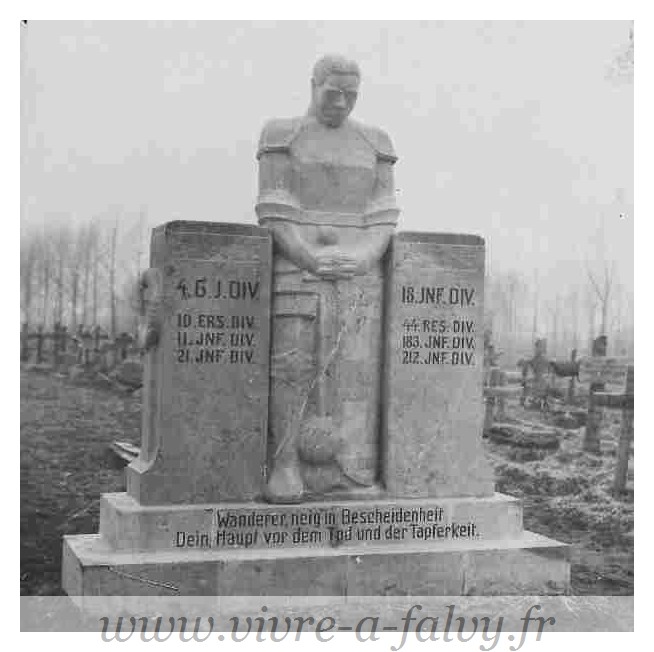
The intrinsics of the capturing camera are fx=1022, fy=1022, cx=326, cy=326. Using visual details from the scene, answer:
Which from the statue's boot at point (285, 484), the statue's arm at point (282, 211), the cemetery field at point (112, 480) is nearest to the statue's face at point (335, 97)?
the statue's arm at point (282, 211)

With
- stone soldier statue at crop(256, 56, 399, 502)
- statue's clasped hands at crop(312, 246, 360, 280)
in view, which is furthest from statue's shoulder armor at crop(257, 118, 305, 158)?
statue's clasped hands at crop(312, 246, 360, 280)

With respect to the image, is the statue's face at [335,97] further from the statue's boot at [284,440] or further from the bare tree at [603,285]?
the bare tree at [603,285]

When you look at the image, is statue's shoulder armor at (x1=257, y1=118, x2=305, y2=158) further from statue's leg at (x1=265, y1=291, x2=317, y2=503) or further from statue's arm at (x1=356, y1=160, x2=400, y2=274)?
statue's leg at (x1=265, y1=291, x2=317, y2=503)

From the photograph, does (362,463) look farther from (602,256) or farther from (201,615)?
(602,256)

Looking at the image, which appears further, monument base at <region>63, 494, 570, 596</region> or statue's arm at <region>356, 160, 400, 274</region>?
statue's arm at <region>356, 160, 400, 274</region>

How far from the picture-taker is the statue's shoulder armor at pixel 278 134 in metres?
7.32

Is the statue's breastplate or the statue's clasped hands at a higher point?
the statue's breastplate

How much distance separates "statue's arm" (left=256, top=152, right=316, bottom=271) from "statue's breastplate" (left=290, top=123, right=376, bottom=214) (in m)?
0.09

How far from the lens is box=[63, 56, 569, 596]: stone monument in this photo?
6.87 m

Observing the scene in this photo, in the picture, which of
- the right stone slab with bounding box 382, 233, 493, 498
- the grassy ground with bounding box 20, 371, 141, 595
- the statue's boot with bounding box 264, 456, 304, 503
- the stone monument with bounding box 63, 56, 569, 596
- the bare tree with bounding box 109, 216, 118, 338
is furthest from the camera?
the bare tree with bounding box 109, 216, 118, 338

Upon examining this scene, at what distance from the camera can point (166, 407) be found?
689 cm

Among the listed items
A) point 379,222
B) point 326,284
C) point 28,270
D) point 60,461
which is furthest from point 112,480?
point 379,222

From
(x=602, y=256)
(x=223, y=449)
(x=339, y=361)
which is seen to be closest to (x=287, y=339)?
(x=339, y=361)

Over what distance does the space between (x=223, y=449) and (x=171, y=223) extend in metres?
1.58
